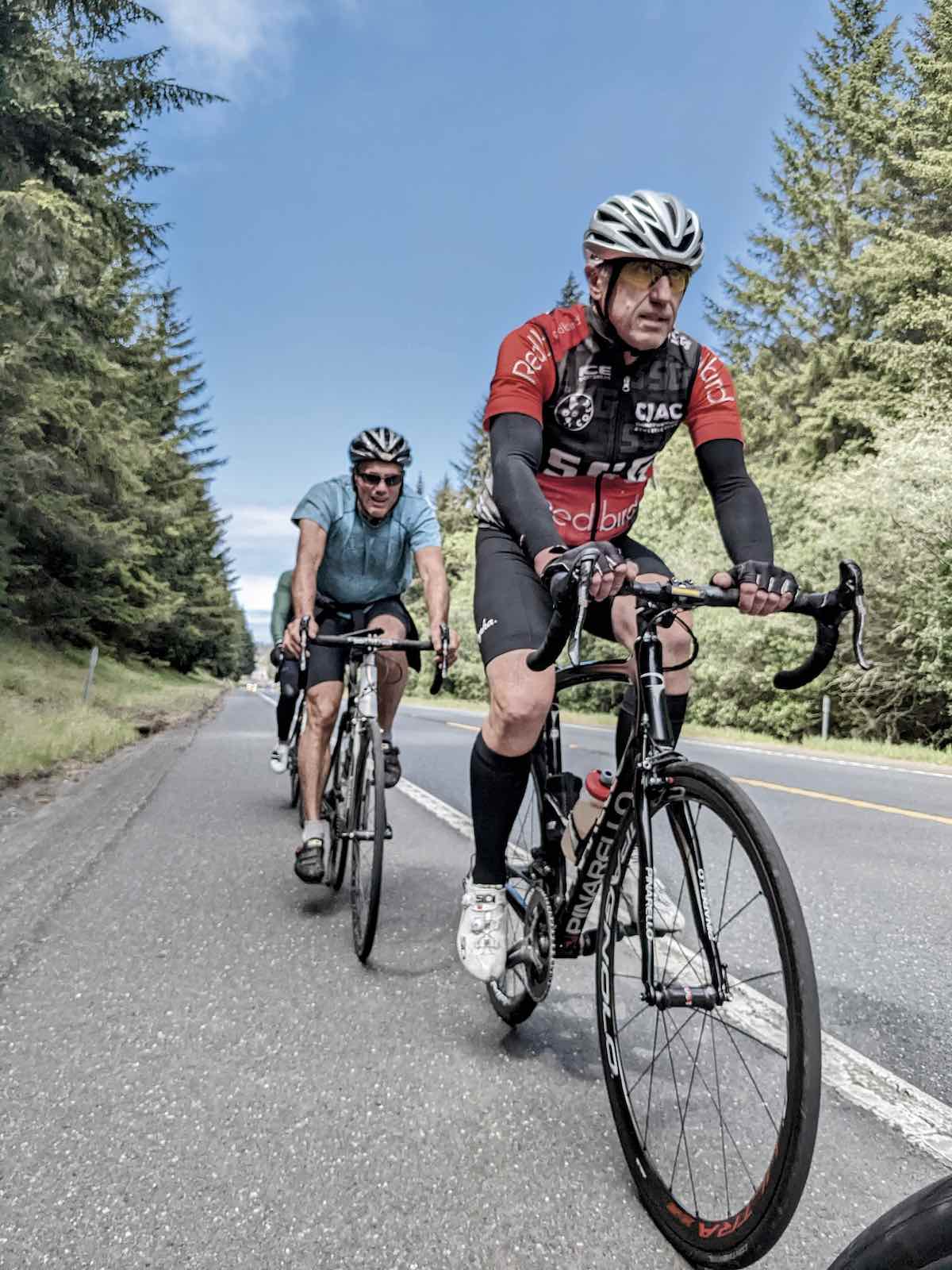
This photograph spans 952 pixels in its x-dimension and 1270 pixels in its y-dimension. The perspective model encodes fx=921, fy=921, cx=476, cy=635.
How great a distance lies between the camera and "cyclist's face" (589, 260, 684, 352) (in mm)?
2604

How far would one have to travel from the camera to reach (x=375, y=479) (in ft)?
15.0

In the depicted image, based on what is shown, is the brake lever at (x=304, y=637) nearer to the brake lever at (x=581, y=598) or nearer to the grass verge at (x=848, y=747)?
the brake lever at (x=581, y=598)

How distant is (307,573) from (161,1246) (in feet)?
10.2

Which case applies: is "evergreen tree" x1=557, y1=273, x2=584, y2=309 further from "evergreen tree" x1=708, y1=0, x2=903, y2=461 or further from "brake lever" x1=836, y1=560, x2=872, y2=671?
"brake lever" x1=836, y1=560, x2=872, y2=671

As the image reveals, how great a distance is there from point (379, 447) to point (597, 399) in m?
1.90

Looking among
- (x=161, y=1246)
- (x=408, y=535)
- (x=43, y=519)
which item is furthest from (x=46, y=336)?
(x=161, y=1246)

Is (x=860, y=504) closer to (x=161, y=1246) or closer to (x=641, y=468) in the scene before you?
(x=641, y=468)

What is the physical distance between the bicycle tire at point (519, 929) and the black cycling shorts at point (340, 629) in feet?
4.90

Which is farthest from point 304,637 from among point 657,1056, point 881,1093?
point 881,1093

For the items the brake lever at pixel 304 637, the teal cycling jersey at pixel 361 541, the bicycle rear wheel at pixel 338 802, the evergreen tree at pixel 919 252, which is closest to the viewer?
the brake lever at pixel 304 637

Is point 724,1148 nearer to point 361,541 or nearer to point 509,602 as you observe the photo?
point 509,602

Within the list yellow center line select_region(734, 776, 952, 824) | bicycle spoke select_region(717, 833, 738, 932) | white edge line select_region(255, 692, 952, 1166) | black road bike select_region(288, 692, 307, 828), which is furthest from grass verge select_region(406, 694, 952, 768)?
bicycle spoke select_region(717, 833, 738, 932)

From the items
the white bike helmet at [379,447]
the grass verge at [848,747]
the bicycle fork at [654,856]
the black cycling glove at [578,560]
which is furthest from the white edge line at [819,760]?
the black cycling glove at [578,560]

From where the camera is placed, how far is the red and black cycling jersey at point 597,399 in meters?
2.74
